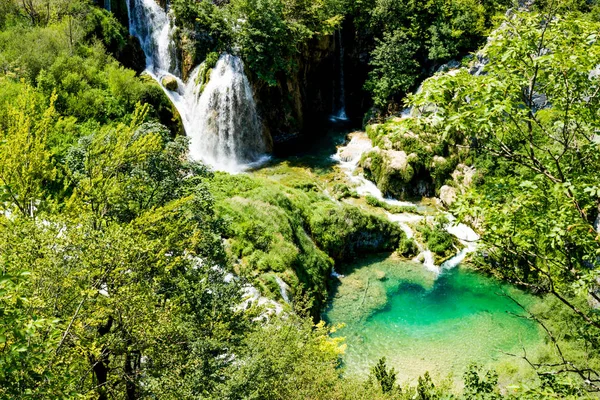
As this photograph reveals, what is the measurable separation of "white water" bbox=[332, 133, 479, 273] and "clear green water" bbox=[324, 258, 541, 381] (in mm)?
799

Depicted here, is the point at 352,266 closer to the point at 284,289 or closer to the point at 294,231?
the point at 294,231

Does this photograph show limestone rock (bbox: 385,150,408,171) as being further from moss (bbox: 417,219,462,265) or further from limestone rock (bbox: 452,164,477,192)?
moss (bbox: 417,219,462,265)

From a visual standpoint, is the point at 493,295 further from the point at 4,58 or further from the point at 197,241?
the point at 4,58

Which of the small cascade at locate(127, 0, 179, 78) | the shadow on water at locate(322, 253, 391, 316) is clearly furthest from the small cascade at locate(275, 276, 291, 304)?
the small cascade at locate(127, 0, 179, 78)

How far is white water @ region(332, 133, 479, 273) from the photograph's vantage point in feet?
72.8

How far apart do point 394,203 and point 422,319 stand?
10044 millimetres

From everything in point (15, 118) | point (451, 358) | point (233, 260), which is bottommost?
point (451, 358)

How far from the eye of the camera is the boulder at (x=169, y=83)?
30.5 metres

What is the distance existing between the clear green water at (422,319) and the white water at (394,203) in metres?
0.80

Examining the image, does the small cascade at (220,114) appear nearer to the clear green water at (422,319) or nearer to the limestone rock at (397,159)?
the limestone rock at (397,159)

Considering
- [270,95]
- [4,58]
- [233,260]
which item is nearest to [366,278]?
[233,260]

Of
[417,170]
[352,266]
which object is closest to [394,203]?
[417,170]

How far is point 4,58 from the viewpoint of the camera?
69.9ft

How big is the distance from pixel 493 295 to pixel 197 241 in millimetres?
15122
